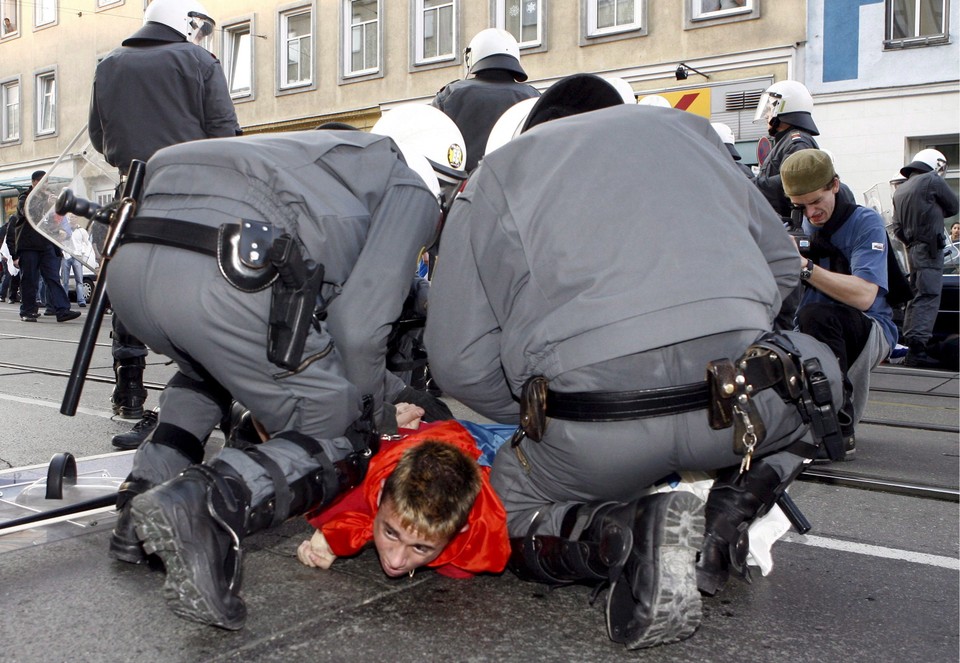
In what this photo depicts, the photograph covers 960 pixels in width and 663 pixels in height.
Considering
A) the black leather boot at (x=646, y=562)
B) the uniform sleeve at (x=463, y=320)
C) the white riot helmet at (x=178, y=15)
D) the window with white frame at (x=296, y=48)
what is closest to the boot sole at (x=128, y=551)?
the uniform sleeve at (x=463, y=320)

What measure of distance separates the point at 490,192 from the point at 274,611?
3.78 feet

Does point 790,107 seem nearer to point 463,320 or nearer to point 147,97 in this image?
point 147,97

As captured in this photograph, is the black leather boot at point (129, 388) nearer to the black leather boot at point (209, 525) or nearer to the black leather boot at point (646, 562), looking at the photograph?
the black leather boot at point (209, 525)

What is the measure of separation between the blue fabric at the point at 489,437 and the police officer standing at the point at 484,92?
255 cm

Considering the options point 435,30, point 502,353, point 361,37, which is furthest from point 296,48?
point 502,353

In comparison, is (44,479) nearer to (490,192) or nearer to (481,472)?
(481,472)

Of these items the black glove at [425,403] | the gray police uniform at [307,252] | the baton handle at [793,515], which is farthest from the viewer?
the black glove at [425,403]

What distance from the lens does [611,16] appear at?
56.6 ft

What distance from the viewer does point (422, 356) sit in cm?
365

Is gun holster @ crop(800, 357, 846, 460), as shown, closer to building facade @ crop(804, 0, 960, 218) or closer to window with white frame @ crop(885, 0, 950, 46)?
building facade @ crop(804, 0, 960, 218)

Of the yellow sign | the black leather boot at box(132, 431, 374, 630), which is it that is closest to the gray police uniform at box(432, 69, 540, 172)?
the black leather boot at box(132, 431, 374, 630)

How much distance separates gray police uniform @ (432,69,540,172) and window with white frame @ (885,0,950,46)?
35.2 ft

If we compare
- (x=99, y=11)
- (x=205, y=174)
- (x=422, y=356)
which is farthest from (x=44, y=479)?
(x=99, y=11)

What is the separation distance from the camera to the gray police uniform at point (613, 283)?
2.24 m
